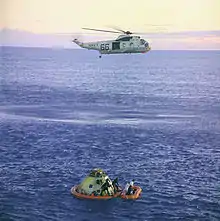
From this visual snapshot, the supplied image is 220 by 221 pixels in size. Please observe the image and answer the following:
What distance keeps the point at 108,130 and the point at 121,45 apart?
865 millimetres

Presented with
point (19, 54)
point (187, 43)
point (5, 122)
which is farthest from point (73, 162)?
point (187, 43)

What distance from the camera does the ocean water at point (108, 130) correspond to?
4.90 meters

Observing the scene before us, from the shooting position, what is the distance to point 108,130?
5188 millimetres

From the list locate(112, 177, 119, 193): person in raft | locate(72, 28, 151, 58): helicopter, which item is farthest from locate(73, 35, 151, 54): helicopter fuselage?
locate(112, 177, 119, 193): person in raft

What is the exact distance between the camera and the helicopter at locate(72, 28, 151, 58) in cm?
511

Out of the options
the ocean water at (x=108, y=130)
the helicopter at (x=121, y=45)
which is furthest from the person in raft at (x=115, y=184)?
the helicopter at (x=121, y=45)

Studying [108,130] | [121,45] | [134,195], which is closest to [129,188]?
[134,195]

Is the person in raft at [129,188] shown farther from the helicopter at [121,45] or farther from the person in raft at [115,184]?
the helicopter at [121,45]

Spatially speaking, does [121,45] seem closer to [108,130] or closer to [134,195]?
[108,130]

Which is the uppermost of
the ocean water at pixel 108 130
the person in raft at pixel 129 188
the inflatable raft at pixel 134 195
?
the ocean water at pixel 108 130

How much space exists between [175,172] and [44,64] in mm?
1722

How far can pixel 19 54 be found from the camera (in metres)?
5.24

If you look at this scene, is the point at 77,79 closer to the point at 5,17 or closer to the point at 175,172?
the point at 5,17

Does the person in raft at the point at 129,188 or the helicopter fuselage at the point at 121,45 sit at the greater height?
the helicopter fuselage at the point at 121,45
